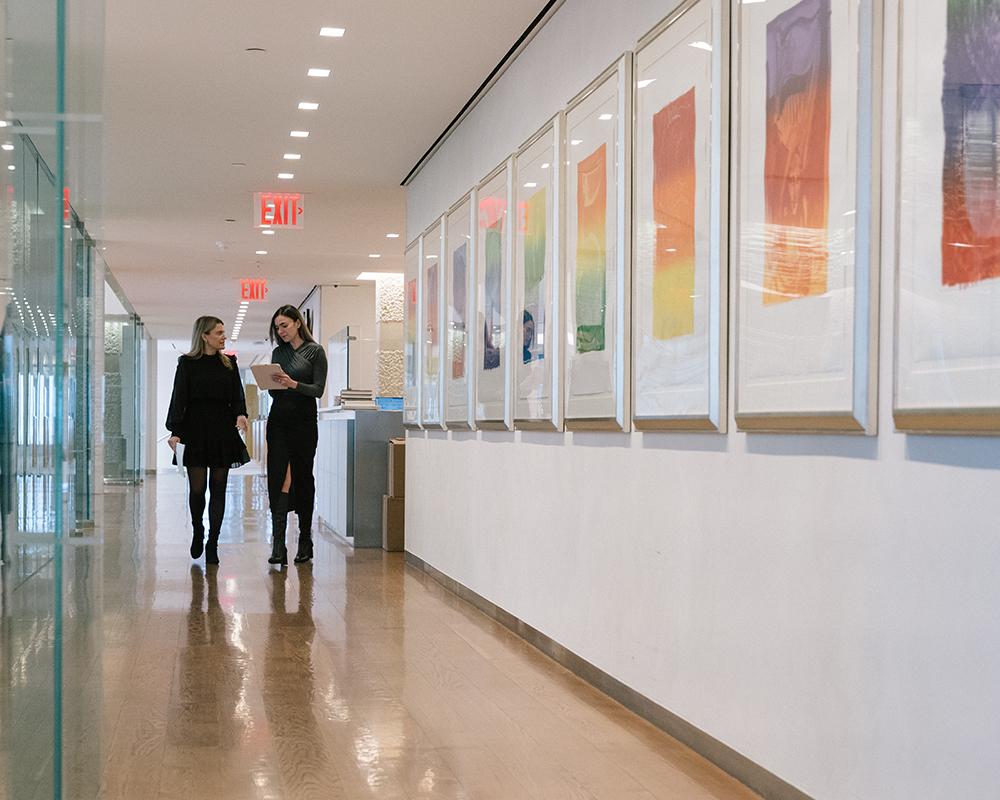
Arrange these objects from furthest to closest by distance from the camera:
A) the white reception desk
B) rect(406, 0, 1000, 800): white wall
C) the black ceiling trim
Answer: the white reception desk → the black ceiling trim → rect(406, 0, 1000, 800): white wall

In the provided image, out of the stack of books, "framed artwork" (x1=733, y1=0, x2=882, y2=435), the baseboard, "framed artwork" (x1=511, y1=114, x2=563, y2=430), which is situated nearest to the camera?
"framed artwork" (x1=733, y1=0, x2=882, y2=435)

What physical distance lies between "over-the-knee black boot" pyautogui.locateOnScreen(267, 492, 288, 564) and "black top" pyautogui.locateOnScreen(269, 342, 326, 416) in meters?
0.60

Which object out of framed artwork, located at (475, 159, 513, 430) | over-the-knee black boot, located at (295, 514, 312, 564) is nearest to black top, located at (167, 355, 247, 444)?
over-the-knee black boot, located at (295, 514, 312, 564)

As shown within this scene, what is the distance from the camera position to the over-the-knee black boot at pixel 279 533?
835 centimetres

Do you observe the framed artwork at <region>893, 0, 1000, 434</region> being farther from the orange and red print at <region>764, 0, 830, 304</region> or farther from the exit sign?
the exit sign

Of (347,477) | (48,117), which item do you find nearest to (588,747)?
(48,117)

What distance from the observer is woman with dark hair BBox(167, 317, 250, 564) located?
8.32 m

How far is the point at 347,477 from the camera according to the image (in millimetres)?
10289

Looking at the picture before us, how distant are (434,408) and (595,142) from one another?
11.7ft

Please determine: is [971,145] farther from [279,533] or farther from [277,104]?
[279,533]

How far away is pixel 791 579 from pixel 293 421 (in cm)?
590

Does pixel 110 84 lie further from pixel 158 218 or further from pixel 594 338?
pixel 158 218

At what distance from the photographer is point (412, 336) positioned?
30.2 feet

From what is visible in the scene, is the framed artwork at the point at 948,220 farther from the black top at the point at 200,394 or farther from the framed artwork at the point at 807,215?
the black top at the point at 200,394
